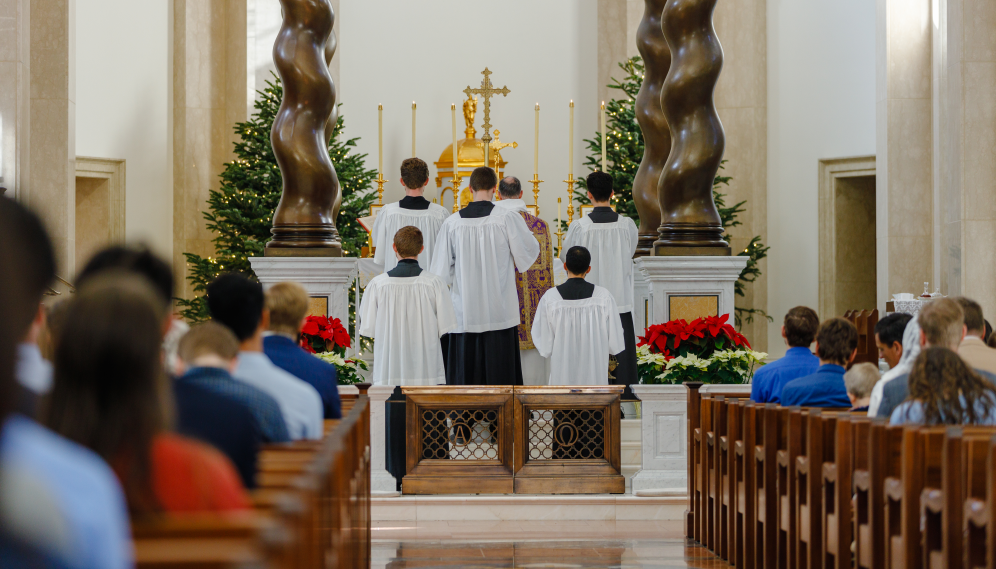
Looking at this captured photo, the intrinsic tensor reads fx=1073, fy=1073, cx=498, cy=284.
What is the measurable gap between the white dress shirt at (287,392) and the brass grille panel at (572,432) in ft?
11.5

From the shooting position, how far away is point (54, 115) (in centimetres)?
1163

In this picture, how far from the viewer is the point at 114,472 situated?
171 cm

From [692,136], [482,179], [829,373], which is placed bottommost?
[829,373]

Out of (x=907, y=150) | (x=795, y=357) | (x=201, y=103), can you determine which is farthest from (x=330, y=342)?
(x=907, y=150)

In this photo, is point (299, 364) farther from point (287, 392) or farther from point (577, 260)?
point (577, 260)

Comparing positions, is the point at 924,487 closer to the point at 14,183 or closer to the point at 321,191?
the point at 321,191

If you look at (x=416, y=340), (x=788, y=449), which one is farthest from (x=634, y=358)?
(x=788, y=449)

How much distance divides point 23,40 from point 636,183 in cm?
604

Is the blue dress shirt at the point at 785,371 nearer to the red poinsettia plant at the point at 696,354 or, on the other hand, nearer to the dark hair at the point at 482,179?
the red poinsettia plant at the point at 696,354

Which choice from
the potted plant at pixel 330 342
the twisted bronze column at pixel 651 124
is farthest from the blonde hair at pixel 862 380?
the twisted bronze column at pixel 651 124

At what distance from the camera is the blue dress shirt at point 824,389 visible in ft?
16.4

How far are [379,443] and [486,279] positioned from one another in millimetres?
1605

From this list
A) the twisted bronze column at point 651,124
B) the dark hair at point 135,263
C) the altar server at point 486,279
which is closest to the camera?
the dark hair at point 135,263

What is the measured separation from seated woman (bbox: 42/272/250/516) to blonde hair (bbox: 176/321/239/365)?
4.26 ft
